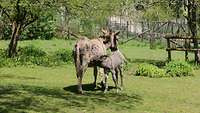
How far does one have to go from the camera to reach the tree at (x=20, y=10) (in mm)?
23359

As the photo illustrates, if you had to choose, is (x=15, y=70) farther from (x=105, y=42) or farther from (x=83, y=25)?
(x=83, y=25)

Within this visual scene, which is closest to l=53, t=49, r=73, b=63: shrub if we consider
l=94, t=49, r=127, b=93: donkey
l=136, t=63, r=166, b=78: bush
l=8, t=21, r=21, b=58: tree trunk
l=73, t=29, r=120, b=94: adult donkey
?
l=8, t=21, r=21, b=58: tree trunk

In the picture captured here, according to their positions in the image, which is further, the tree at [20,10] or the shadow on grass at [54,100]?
the tree at [20,10]

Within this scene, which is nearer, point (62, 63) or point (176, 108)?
point (176, 108)

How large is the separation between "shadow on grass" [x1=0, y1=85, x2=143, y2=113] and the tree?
834 centimetres

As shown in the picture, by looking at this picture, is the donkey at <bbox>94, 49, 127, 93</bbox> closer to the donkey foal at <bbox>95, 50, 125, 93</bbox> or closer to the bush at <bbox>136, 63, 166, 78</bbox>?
the donkey foal at <bbox>95, 50, 125, 93</bbox>

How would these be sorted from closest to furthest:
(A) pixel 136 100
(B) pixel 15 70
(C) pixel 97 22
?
1. (A) pixel 136 100
2. (B) pixel 15 70
3. (C) pixel 97 22

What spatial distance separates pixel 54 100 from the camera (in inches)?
523

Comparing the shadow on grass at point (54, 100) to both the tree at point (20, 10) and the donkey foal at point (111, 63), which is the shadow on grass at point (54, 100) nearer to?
the donkey foal at point (111, 63)

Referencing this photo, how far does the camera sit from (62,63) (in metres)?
25.2

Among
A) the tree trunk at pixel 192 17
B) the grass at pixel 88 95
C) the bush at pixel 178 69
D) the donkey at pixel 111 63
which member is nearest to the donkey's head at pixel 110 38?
the donkey at pixel 111 63

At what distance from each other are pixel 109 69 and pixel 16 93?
324 cm

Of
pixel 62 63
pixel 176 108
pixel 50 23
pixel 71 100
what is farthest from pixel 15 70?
pixel 50 23

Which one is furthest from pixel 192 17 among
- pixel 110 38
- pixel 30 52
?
pixel 110 38
